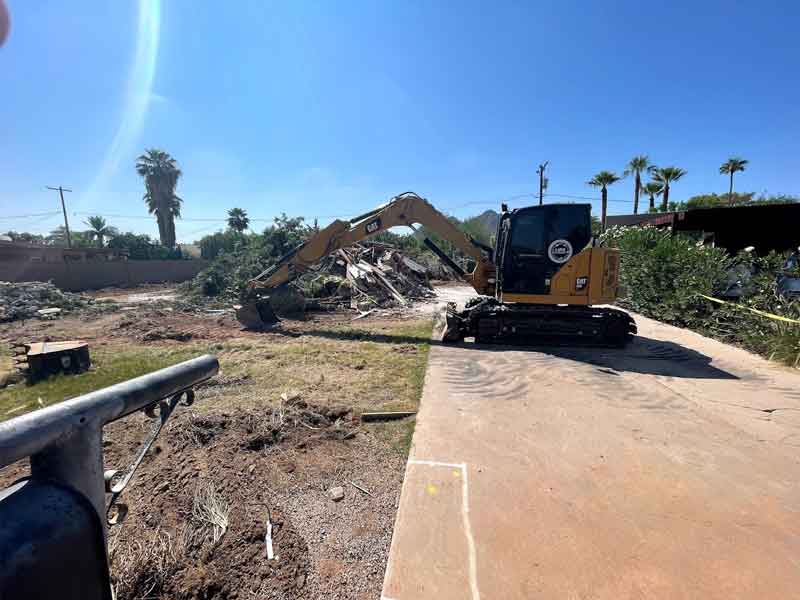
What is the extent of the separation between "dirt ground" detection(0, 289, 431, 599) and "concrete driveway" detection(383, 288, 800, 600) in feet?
1.20

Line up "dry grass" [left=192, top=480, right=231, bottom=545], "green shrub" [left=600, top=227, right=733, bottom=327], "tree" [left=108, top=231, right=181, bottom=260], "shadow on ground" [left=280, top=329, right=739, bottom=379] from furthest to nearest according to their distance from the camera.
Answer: "tree" [left=108, top=231, right=181, bottom=260], "green shrub" [left=600, top=227, right=733, bottom=327], "shadow on ground" [left=280, top=329, right=739, bottom=379], "dry grass" [left=192, top=480, right=231, bottom=545]

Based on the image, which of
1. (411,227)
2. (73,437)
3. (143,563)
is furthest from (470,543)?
(411,227)

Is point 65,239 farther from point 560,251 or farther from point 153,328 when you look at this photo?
point 560,251

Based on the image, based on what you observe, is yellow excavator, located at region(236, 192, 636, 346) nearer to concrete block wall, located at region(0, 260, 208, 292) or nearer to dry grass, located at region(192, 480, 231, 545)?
dry grass, located at region(192, 480, 231, 545)

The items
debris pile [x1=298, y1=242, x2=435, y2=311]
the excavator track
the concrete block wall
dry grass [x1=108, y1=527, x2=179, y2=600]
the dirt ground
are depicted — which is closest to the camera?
dry grass [x1=108, y1=527, x2=179, y2=600]

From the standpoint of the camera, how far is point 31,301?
1384cm

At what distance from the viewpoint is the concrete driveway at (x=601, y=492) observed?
91.5 inches

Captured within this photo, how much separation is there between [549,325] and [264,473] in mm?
6317

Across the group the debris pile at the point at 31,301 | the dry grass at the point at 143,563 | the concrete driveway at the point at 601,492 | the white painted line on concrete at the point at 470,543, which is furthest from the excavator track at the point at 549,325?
the debris pile at the point at 31,301

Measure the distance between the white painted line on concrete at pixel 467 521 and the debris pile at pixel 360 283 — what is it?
1002 centimetres

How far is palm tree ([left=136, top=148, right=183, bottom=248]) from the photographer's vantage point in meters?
37.7

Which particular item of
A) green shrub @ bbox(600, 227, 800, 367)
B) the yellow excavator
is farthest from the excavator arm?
green shrub @ bbox(600, 227, 800, 367)

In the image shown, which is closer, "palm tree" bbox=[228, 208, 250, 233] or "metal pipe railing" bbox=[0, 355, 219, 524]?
"metal pipe railing" bbox=[0, 355, 219, 524]

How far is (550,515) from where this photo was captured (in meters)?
2.83
